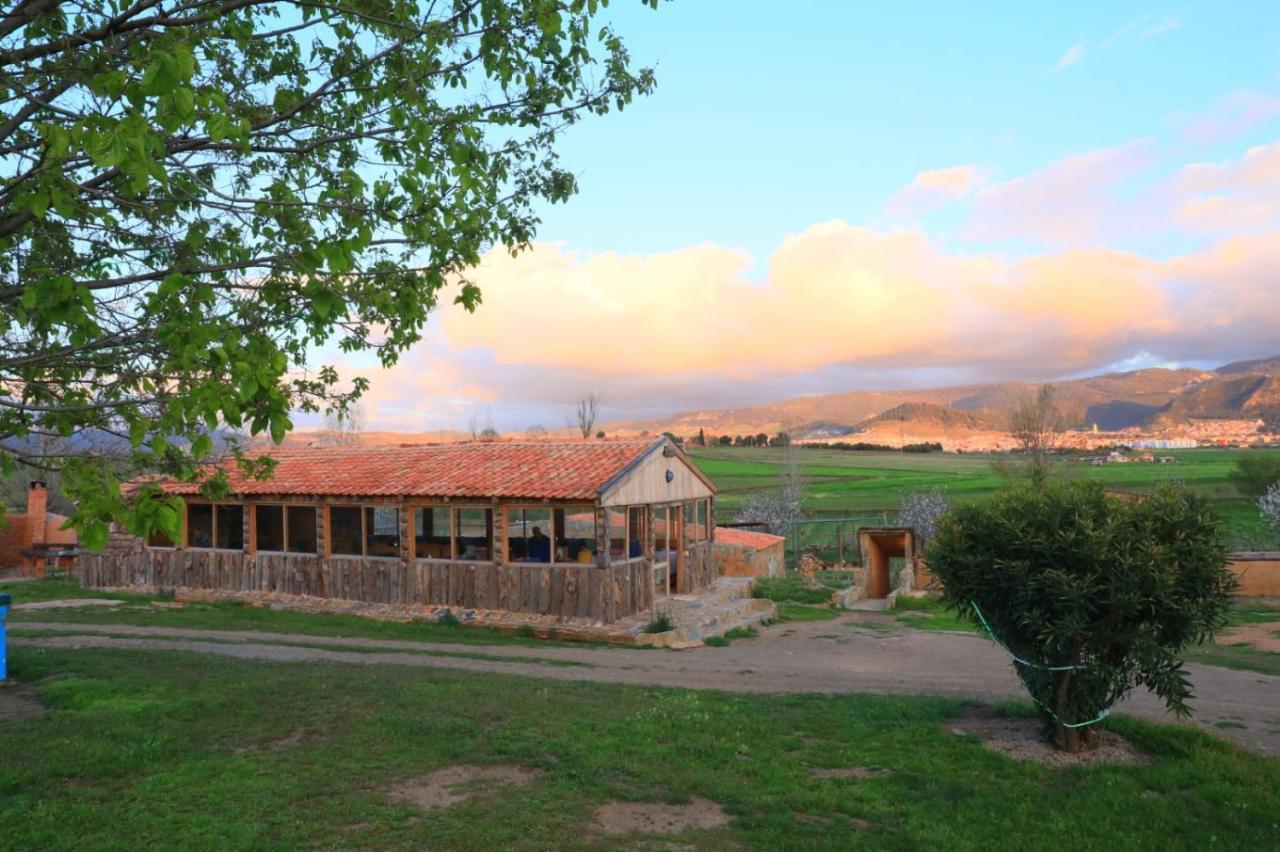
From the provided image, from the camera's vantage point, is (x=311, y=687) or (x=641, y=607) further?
(x=641, y=607)

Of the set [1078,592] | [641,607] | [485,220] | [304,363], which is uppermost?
[485,220]

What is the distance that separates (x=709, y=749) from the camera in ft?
25.8

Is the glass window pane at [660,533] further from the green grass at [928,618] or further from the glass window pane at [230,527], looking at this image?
the glass window pane at [230,527]

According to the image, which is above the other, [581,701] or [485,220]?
[485,220]

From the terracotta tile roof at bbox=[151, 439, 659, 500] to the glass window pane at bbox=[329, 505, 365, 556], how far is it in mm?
948

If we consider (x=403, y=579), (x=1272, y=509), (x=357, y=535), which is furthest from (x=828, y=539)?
(x=403, y=579)

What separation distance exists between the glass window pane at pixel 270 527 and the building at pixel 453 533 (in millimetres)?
34

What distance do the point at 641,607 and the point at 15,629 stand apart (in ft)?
36.4

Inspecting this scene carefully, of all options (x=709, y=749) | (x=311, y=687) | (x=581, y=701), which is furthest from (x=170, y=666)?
(x=709, y=749)

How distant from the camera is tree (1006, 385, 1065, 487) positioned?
140 feet

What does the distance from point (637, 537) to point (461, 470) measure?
179 inches

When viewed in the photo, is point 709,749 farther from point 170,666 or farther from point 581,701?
point 170,666

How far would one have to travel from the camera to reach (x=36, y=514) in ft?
89.1

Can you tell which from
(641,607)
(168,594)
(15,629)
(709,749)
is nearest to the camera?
(709,749)
